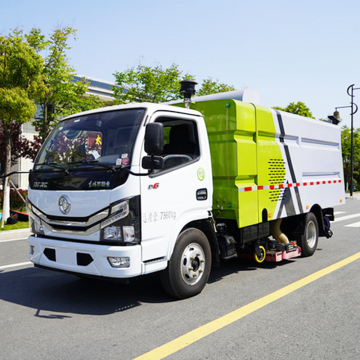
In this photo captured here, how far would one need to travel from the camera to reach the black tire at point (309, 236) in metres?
7.62

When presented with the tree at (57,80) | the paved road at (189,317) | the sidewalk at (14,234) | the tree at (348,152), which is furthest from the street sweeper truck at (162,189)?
the tree at (348,152)

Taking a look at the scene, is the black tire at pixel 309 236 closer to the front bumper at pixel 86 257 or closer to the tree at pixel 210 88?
the front bumper at pixel 86 257

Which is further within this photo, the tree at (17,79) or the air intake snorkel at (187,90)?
the tree at (17,79)

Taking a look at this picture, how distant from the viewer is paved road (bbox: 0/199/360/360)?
3580 millimetres

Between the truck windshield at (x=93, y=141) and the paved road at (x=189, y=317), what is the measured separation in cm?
165

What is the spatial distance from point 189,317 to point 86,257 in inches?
49.9

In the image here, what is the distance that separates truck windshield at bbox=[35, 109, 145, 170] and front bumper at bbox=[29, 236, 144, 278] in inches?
34.9

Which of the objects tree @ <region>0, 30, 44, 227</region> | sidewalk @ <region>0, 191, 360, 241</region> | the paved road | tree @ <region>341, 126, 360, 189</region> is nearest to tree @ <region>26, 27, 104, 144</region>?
tree @ <region>0, 30, 44, 227</region>

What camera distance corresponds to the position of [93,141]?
4.95 m

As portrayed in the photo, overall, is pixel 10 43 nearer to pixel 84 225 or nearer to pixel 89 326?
pixel 84 225

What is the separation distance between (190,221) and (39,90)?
863cm

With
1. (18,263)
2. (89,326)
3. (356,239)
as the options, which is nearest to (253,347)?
(89,326)

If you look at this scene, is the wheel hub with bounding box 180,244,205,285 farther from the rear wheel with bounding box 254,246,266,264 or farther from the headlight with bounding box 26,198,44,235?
the headlight with bounding box 26,198,44,235

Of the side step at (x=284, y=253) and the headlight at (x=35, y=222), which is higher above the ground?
the headlight at (x=35, y=222)
